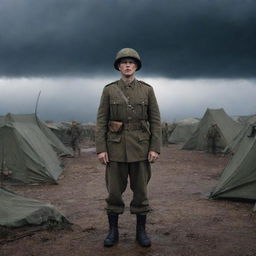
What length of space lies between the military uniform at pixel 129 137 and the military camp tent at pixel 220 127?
626 inches

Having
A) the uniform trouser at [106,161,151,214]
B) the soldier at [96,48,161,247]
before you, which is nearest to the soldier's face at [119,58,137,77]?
the soldier at [96,48,161,247]

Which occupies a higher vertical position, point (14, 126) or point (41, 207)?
point (14, 126)

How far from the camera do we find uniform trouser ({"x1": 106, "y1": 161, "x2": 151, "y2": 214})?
461 centimetres

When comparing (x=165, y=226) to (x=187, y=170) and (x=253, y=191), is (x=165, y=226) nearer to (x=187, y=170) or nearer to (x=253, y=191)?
(x=253, y=191)

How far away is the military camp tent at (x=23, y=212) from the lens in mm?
5188

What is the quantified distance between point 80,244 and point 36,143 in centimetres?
774

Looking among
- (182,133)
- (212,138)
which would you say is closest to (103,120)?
(212,138)

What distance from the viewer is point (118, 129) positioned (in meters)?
4.58

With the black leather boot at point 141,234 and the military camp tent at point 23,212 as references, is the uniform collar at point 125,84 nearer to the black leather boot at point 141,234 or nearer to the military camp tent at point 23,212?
the black leather boot at point 141,234

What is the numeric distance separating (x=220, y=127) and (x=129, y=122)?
16.3m

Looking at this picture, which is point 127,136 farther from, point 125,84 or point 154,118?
point 125,84

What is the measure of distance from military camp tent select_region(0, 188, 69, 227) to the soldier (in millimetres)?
Result: 1153

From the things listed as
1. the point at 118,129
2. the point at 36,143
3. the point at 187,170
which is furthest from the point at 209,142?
the point at 118,129

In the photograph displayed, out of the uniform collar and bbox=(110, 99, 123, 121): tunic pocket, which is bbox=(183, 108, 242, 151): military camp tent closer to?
the uniform collar
